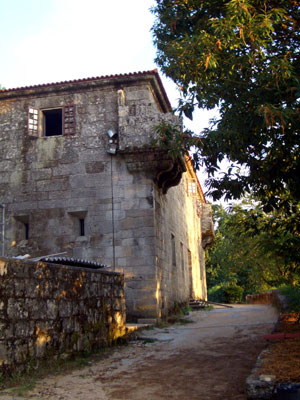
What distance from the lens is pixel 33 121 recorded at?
12969 mm

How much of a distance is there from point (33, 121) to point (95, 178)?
108 inches

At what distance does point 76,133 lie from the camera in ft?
41.6

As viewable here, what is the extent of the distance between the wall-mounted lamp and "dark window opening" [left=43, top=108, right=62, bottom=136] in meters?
2.16

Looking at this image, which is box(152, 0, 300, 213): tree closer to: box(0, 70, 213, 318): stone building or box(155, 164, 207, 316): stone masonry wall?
box(0, 70, 213, 318): stone building

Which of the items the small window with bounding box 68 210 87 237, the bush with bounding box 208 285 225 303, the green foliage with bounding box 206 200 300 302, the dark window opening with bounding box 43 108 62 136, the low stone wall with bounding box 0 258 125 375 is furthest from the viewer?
the bush with bounding box 208 285 225 303

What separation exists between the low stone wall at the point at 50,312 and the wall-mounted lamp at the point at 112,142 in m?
4.71

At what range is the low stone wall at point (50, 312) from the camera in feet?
17.5

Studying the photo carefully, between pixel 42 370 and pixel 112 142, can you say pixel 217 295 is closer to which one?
pixel 112 142

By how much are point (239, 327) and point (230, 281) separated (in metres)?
28.4

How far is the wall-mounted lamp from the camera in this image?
40.0ft

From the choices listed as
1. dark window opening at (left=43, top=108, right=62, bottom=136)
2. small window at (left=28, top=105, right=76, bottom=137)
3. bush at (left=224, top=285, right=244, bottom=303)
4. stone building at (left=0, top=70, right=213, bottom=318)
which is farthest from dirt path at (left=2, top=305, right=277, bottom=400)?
bush at (left=224, top=285, right=244, bottom=303)

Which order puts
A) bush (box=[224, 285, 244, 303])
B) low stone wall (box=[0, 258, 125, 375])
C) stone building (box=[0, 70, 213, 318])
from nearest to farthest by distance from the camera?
low stone wall (box=[0, 258, 125, 375]) → stone building (box=[0, 70, 213, 318]) → bush (box=[224, 285, 244, 303])

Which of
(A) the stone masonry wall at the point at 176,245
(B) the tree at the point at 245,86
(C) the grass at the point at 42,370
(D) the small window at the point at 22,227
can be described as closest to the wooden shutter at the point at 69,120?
(D) the small window at the point at 22,227

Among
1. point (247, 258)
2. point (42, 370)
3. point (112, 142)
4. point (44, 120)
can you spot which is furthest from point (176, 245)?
point (42, 370)
